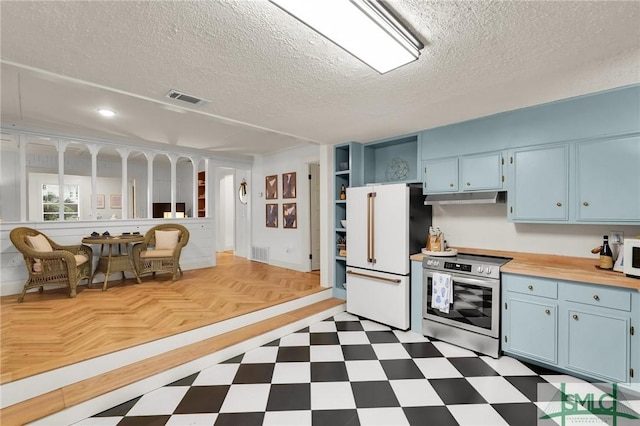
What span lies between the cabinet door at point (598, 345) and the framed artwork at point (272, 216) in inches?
190

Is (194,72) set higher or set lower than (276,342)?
higher

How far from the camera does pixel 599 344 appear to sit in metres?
2.15

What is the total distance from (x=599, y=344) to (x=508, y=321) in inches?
23.0

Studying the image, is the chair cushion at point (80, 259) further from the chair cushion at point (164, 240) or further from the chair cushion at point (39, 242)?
the chair cushion at point (164, 240)

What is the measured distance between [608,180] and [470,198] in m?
1.04

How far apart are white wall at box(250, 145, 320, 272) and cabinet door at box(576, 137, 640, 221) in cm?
359

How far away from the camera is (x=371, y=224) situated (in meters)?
3.47

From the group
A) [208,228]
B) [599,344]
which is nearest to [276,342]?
[599,344]

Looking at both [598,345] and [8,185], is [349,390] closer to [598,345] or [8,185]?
[598,345]

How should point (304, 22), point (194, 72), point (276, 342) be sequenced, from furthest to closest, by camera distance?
point (276, 342), point (194, 72), point (304, 22)

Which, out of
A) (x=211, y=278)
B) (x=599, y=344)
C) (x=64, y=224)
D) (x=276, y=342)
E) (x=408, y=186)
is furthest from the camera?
(x=211, y=278)

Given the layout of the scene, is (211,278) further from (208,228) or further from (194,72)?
(194,72)

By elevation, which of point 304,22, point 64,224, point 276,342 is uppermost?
point 304,22

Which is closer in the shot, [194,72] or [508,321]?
[194,72]
